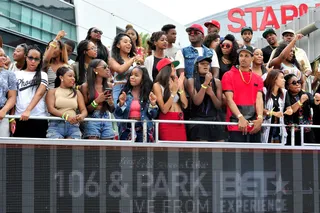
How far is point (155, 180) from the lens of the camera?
25.7 feet

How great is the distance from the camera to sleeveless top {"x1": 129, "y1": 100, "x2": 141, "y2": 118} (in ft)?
26.3

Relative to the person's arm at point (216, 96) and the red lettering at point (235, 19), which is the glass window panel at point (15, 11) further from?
the person's arm at point (216, 96)

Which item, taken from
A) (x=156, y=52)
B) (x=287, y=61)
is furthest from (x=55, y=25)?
(x=156, y=52)

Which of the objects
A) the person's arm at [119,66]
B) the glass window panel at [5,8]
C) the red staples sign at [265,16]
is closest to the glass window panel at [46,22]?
the glass window panel at [5,8]

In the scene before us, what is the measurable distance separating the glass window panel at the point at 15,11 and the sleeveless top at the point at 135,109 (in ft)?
53.9

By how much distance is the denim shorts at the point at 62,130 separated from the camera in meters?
7.70

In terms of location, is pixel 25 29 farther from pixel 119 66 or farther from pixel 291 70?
pixel 119 66

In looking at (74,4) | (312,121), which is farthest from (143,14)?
(312,121)

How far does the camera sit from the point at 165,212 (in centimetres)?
783

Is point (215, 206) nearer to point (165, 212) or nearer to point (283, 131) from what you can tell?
point (165, 212)

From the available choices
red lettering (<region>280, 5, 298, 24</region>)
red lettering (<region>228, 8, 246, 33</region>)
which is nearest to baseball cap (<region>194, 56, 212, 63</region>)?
red lettering (<region>280, 5, 298, 24</region>)

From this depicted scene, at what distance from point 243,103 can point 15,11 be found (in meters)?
16.8

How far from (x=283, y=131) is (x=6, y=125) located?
294 centimetres

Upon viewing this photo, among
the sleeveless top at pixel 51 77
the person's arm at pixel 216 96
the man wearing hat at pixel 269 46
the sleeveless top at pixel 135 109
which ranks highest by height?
the man wearing hat at pixel 269 46
